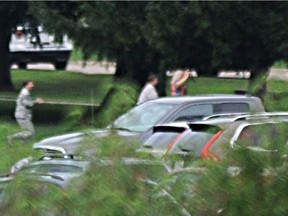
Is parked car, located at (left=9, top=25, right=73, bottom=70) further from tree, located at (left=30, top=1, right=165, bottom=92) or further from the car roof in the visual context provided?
the car roof

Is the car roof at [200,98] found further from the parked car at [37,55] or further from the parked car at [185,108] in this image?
the parked car at [37,55]

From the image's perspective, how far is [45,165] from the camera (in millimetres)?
4660

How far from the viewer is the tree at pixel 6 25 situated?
25328mm

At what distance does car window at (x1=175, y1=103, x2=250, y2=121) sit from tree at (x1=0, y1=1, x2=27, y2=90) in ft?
34.8

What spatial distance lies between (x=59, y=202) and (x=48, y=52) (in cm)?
4340

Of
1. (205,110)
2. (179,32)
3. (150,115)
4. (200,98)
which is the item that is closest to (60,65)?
(179,32)

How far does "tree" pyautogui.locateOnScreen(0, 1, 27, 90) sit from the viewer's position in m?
25.3

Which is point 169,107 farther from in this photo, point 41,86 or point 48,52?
point 48,52

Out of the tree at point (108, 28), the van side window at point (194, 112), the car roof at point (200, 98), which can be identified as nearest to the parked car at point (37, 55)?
the tree at point (108, 28)

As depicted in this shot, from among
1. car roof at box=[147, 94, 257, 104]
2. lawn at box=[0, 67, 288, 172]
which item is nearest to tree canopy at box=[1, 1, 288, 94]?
lawn at box=[0, 67, 288, 172]

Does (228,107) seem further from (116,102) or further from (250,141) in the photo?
(250,141)

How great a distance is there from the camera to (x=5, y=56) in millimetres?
31812

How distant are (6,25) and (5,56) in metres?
4.12

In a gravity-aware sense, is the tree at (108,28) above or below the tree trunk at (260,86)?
below
